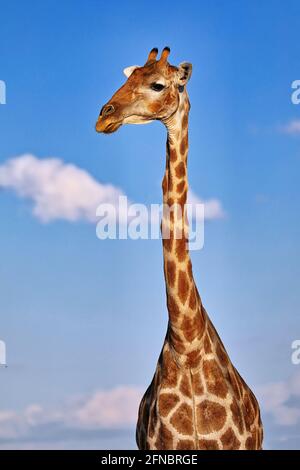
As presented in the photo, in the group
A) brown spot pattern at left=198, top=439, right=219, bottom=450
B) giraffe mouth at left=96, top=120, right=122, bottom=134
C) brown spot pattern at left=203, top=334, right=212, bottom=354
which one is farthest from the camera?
brown spot pattern at left=203, top=334, right=212, bottom=354

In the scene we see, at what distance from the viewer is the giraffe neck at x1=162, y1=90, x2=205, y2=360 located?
17.5m

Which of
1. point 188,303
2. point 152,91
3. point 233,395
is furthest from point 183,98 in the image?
point 233,395

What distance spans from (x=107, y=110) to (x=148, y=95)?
0.93 m

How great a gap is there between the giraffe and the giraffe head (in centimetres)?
1

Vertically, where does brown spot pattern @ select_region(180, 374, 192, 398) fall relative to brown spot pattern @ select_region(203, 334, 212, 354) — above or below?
below

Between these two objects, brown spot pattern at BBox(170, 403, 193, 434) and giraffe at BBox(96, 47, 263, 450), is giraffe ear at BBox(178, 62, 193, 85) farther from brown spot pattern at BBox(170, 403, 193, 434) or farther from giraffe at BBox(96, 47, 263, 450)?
brown spot pattern at BBox(170, 403, 193, 434)

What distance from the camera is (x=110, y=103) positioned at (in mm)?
16922

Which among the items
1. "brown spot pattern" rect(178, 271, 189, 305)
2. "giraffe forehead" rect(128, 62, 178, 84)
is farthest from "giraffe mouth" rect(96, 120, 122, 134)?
"brown spot pattern" rect(178, 271, 189, 305)

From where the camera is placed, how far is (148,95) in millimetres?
17375

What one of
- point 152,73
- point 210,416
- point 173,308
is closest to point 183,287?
point 173,308

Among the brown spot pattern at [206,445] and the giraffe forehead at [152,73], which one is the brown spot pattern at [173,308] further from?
the giraffe forehead at [152,73]

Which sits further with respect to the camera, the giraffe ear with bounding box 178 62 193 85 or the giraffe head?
the giraffe ear with bounding box 178 62 193 85

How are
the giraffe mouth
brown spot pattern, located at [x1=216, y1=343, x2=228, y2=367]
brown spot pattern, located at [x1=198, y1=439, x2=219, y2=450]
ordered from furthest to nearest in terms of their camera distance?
brown spot pattern, located at [x1=216, y1=343, x2=228, y2=367] → brown spot pattern, located at [x1=198, y1=439, x2=219, y2=450] → the giraffe mouth
